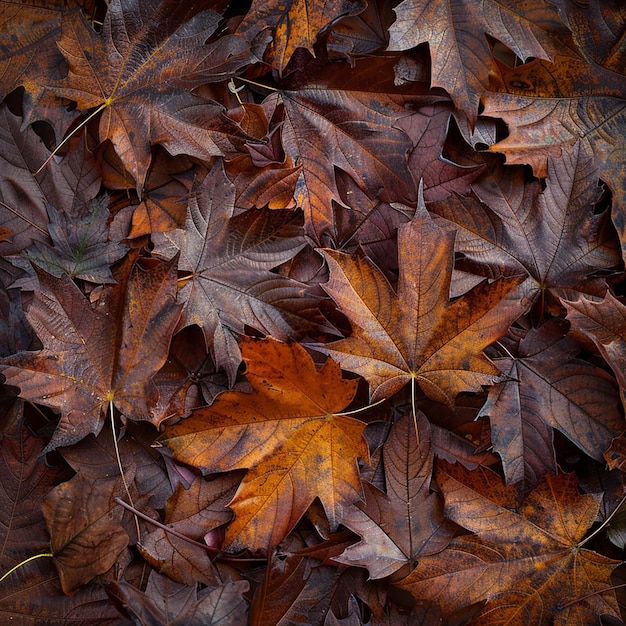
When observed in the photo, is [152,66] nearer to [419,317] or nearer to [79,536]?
[419,317]

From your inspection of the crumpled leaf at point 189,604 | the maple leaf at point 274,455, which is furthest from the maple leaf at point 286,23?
the crumpled leaf at point 189,604

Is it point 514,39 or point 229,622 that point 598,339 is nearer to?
point 514,39

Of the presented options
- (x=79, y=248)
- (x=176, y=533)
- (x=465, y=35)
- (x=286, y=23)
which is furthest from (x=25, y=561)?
(x=465, y=35)

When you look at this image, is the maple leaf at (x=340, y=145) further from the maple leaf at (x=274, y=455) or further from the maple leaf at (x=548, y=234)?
the maple leaf at (x=274, y=455)

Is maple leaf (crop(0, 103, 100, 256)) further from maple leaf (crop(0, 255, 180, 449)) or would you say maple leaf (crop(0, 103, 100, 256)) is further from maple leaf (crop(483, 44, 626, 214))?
maple leaf (crop(483, 44, 626, 214))

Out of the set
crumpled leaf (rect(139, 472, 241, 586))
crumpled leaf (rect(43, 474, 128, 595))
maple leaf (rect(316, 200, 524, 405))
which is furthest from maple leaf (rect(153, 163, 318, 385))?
crumpled leaf (rect(43, 474, 128, 595))

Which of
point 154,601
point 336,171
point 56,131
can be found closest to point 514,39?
point 336,171
